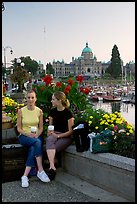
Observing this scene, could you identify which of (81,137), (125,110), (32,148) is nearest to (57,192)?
(32,148)

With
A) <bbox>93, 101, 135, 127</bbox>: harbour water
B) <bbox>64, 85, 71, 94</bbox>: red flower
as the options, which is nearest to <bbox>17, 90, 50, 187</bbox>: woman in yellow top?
<bbox>64, 85, 71, 94</bbox>: red flower

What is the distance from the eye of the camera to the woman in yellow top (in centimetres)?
503

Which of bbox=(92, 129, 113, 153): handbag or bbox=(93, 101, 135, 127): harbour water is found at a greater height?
bbox=(92, 129, 113, 153): handbag

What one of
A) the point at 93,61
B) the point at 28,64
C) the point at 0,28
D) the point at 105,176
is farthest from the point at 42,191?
the point at 93,61

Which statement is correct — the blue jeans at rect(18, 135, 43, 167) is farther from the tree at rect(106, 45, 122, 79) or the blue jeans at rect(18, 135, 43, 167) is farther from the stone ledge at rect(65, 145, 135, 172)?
the tree at rect(106, 45, 122, 79)

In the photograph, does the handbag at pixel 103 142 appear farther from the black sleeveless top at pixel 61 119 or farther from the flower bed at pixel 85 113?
the black sleeveless top at pixel 61 119

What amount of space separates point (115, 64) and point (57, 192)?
10374 cm

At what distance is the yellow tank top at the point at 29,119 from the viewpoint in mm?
5426

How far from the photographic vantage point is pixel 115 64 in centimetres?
10644

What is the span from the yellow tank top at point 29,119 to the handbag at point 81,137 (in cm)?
67

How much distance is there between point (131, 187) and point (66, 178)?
4.39 ft

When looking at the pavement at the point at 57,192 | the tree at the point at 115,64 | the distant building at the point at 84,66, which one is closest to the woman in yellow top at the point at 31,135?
the pavement at the point at 57,192

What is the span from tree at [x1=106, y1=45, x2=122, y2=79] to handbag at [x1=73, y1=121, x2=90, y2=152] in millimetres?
99634

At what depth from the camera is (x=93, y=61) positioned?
148 m
